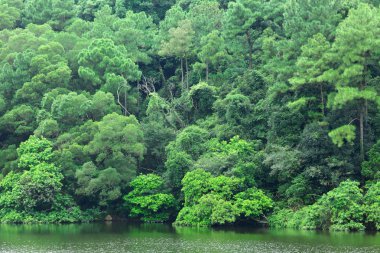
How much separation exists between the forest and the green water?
2.82 m

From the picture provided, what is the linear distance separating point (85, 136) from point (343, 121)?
61.0 feet

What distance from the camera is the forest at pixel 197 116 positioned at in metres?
45.0

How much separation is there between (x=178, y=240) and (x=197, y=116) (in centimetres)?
2094

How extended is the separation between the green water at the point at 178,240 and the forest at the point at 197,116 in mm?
2823

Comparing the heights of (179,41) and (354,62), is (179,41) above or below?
above

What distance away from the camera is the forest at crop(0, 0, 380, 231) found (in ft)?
148

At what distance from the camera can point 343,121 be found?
46719 millimetres

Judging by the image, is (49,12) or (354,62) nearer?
(354,62)

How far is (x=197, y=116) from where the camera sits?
59188 mm

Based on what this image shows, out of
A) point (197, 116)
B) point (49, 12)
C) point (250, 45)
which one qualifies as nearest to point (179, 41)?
point (250, 45)

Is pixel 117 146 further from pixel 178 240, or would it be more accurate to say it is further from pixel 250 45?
pixel 178 240

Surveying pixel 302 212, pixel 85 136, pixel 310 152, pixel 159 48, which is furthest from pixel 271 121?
pixel 159 48

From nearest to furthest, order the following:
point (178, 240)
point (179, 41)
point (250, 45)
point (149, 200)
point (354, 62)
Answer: point (178, 240) < point (354, 62) < point (149, 200) < point (250, 45) < point (179, 41)

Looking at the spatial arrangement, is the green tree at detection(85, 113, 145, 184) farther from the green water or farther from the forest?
the green water
